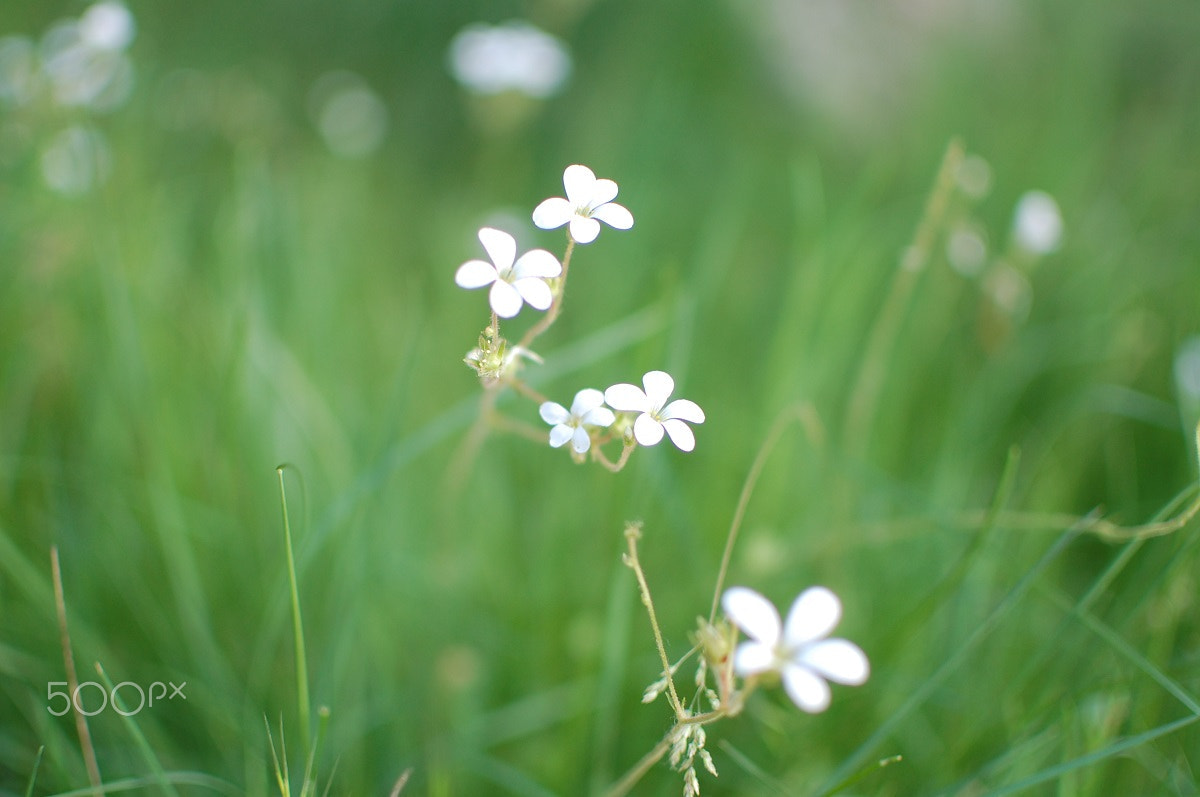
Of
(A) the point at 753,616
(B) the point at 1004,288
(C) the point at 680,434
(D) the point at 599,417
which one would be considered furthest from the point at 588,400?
(B) the point at 1004,288

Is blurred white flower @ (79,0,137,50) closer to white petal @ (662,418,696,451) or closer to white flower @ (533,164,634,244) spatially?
white flower @ (533,164,634,244)

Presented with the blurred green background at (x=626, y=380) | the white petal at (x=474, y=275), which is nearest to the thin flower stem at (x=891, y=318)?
the blurred green background at (x=626, y=380)

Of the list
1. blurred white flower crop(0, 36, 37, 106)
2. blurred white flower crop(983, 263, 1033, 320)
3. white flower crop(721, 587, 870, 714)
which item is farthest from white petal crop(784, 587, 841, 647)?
blurred white flower crop(0, 36, 37, 106)

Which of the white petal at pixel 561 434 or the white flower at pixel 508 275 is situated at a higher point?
the white flower at pixel 508 275

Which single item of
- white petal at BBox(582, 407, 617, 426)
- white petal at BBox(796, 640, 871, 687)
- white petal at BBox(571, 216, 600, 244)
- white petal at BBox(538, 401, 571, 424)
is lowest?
white petal at BBox(796, 640, 871, 687)

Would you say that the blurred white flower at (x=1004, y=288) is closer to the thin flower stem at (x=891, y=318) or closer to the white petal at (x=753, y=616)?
the thin flower stem at (x=891, y=318)

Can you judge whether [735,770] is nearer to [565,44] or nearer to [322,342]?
[322,342]

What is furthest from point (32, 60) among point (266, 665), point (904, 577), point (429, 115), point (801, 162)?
point (904, 577)
